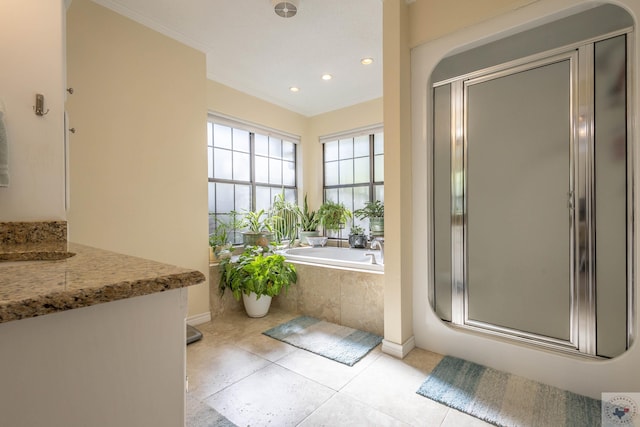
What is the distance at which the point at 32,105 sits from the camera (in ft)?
3.85

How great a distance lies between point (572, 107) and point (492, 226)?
0.81m

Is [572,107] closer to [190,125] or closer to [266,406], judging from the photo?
[266,406]

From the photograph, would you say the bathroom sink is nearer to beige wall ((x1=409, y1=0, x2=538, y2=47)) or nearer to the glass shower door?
the glass shower door

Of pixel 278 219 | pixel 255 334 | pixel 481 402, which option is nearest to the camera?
pixel 481 402

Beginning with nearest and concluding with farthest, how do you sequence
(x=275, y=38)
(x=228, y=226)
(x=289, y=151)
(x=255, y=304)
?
1. (x=275, y=38)
2. (x=255, y=304)
3. (x=228, y=226)
4. (x=289, y=151)

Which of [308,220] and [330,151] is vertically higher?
[330,151]

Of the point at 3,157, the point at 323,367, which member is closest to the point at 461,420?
the point at 323,367

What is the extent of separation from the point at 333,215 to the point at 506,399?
2.71 metres

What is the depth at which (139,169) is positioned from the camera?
2.30 meters

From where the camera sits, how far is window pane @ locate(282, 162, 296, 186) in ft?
14.1

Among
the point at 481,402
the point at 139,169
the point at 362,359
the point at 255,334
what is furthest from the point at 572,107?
the point at 139,169

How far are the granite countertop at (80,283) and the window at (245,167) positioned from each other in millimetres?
2674

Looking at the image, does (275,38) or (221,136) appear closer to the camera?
(275,38)

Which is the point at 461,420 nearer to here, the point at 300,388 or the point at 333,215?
the point at 300,388
